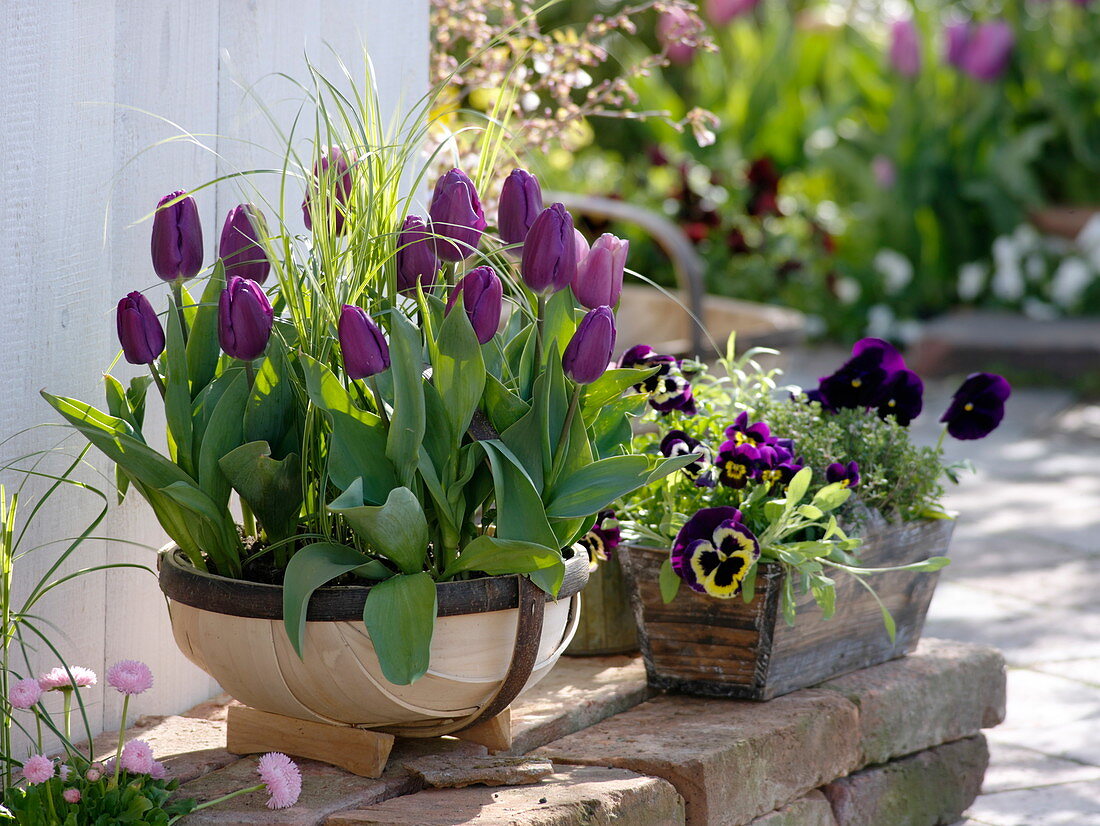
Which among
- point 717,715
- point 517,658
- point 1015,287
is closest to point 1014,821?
point 717,715

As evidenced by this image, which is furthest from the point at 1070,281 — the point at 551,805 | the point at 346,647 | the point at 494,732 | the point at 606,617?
the point at 346,647

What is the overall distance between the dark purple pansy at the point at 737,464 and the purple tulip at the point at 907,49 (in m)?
5.02

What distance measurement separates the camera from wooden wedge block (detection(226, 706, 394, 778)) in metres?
1.49

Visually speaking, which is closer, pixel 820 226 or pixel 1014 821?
pixel 1014 821

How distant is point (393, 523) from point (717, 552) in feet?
1.57

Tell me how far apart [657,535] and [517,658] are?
38 centimetres

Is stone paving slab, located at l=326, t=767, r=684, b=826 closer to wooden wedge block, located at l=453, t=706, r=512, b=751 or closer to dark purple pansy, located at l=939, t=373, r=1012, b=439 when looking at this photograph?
wooden wedge block, located at l=453, t=706, r=512, b=751

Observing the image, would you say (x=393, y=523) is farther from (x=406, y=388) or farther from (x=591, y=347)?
(x=591, y=347)

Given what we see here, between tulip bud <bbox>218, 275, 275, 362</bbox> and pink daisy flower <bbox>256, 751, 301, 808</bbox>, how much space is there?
403mm

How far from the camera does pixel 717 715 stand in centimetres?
174

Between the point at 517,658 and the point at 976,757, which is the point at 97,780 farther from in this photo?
the point at 976,757

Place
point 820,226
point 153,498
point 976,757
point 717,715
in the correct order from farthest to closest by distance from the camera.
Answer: point 820,226
point 976,757
point 717,715
point 153,498

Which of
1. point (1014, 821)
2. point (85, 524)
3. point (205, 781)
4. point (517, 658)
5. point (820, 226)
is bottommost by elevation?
point (1014, 821)

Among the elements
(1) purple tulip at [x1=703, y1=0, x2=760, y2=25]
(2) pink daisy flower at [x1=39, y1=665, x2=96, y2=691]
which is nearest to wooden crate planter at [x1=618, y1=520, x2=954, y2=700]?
(2) pink daisy flower at [x1=39, y1=665, x2=96, y2=691]
